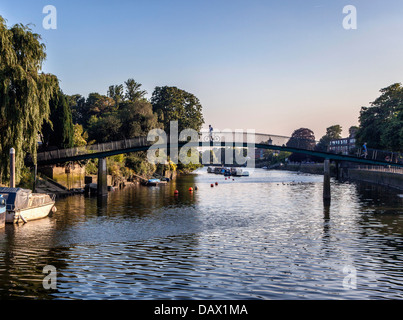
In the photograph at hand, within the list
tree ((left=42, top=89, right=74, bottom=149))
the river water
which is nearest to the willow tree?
the river water

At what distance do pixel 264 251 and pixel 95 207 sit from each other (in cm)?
2795

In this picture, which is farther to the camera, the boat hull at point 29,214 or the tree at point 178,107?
the tree at point 178,107

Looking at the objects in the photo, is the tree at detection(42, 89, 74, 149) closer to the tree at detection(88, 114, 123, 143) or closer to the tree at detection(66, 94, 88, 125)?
the tree at detection(88, 114, 123, 143)

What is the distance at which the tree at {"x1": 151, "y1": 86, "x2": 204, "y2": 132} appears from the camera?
408 ft


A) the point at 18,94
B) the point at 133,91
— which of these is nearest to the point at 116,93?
the point at 133,91

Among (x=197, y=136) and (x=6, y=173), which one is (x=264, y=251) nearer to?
(x=6, y=173)

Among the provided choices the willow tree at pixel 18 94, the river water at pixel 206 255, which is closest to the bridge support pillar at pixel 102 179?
the river water at pixel 206 255

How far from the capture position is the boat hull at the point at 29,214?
115ft

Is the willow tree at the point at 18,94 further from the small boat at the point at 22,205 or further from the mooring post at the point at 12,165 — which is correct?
the small boat at the point at 22,205

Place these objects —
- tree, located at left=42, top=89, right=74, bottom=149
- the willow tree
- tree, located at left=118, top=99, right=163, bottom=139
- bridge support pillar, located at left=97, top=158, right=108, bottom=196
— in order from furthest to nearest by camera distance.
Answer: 1. tree, located at left=118, top=99, right=163, bottom=139
2. tree, located at left=42, top=89, right=74, bottom=149
3. bridge support pillar, located at left=97, top=158, right=108, bottom=196
4. the willow tree

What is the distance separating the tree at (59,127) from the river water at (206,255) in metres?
24.6

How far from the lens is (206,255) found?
83.3 feet

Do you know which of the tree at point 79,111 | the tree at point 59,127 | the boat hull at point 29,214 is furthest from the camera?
the tree at point 79,111

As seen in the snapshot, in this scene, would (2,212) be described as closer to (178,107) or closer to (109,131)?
(109,131)
